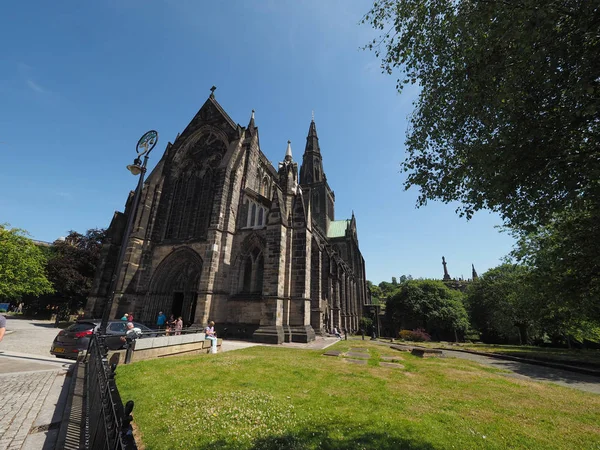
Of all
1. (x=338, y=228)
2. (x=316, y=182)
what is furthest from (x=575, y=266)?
(x=316, y=182)

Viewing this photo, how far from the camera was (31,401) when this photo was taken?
198 inches

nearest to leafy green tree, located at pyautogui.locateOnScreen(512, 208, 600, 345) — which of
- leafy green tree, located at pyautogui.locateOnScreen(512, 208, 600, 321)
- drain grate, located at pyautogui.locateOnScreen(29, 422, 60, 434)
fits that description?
leafy green tree, located at pyautogui.locateOnScreen(512, 208, 600, 321)

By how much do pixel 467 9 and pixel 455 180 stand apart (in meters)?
4.12

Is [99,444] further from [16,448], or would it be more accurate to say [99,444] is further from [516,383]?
[516,383]

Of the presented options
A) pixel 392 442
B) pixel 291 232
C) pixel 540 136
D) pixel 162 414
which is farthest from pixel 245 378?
pixel 291 232

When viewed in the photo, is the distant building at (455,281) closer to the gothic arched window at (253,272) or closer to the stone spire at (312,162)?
the stone spire at (312,162)

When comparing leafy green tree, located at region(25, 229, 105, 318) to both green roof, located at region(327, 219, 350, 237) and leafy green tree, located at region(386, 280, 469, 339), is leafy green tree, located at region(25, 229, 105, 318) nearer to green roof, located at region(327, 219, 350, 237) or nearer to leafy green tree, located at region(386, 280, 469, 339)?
green roof, located at region(327, 219, 350, 237)

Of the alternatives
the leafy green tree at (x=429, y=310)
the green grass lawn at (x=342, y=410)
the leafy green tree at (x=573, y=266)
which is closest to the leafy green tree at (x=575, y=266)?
the leafy green tree at (x=573, y=266)

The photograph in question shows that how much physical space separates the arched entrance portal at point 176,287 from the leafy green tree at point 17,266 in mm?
9266

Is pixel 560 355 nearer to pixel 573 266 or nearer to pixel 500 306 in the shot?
pixel 573 266

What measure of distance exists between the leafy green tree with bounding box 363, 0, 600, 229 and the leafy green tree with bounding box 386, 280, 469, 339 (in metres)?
36.9

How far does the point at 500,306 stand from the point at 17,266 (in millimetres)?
48888

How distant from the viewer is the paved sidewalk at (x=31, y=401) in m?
3.63

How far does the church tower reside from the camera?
4478 centimetres
